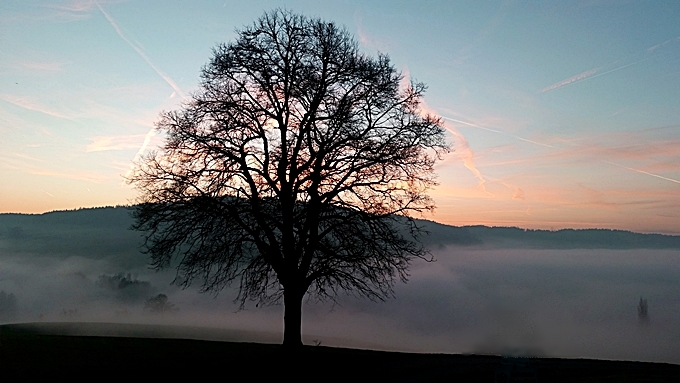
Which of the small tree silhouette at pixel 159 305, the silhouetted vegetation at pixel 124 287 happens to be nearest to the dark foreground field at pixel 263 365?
the silhouetted vegetation at pixel 124 287

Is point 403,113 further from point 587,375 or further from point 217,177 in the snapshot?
point 587,375

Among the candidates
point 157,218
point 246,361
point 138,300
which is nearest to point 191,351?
point 246,361

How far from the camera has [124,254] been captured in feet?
317

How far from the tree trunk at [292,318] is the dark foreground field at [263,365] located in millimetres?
485

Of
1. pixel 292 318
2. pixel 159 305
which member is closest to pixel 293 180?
pixel 292 318

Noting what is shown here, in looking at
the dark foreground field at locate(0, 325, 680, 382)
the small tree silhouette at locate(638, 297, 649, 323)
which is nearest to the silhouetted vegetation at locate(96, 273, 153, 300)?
the dark foreground field at locate(0, 325, 680, 382)

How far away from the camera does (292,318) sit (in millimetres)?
21266

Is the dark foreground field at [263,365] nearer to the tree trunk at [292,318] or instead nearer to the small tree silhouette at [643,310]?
the tree trunk at [292,318]

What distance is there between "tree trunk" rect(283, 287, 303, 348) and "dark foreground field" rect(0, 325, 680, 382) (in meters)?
0.49

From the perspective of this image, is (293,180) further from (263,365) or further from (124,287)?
(124,287)

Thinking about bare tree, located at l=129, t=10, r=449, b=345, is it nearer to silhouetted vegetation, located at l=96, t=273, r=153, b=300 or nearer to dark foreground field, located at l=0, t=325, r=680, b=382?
dark foreground field, located at l=0, t=325, r=680, b=382

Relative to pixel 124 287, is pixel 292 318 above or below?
above

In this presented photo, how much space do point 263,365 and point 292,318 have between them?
208 cm

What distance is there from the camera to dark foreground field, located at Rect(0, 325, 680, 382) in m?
18.1
